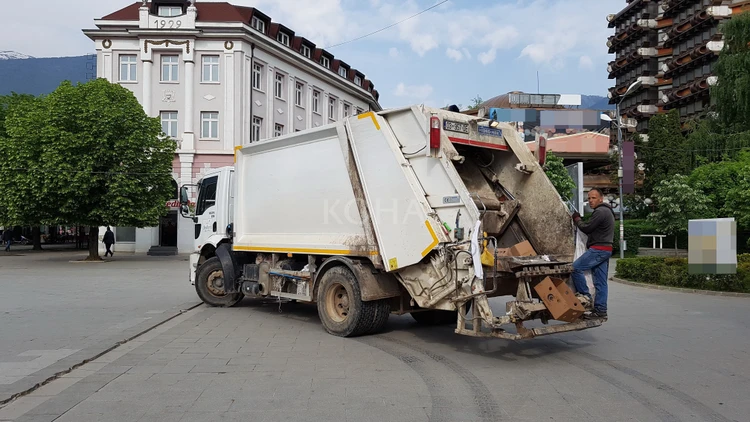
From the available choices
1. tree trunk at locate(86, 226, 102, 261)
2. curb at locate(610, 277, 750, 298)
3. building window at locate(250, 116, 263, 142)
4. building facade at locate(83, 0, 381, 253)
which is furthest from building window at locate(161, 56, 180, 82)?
curb at locate(610, 277, 750, 298)

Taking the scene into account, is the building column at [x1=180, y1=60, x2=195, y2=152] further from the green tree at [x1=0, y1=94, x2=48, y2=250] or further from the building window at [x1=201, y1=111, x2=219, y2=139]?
the green tree at [x1=0, y1=94, x2=48, y2=250]

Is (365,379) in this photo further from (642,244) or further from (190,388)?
(642,244)

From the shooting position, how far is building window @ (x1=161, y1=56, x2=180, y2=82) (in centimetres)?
3619

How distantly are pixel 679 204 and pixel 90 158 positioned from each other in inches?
1154

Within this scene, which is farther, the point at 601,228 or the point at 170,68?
the point at 170,68

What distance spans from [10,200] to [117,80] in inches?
504

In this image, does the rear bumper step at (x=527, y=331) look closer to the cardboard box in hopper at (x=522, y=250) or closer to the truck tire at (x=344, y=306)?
the cardboard box in hopper at (x=522, y=250)

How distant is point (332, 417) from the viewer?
479 cm

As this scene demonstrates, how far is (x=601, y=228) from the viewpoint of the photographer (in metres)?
7.30

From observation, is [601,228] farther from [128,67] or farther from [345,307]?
[128,67]

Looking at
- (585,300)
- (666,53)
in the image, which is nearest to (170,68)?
(585,300)

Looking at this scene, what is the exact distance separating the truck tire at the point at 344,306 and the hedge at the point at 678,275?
10.3 m


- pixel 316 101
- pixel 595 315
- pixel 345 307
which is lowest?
pixel 345 307

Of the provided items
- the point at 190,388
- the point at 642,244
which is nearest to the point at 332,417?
the point at 190,388
